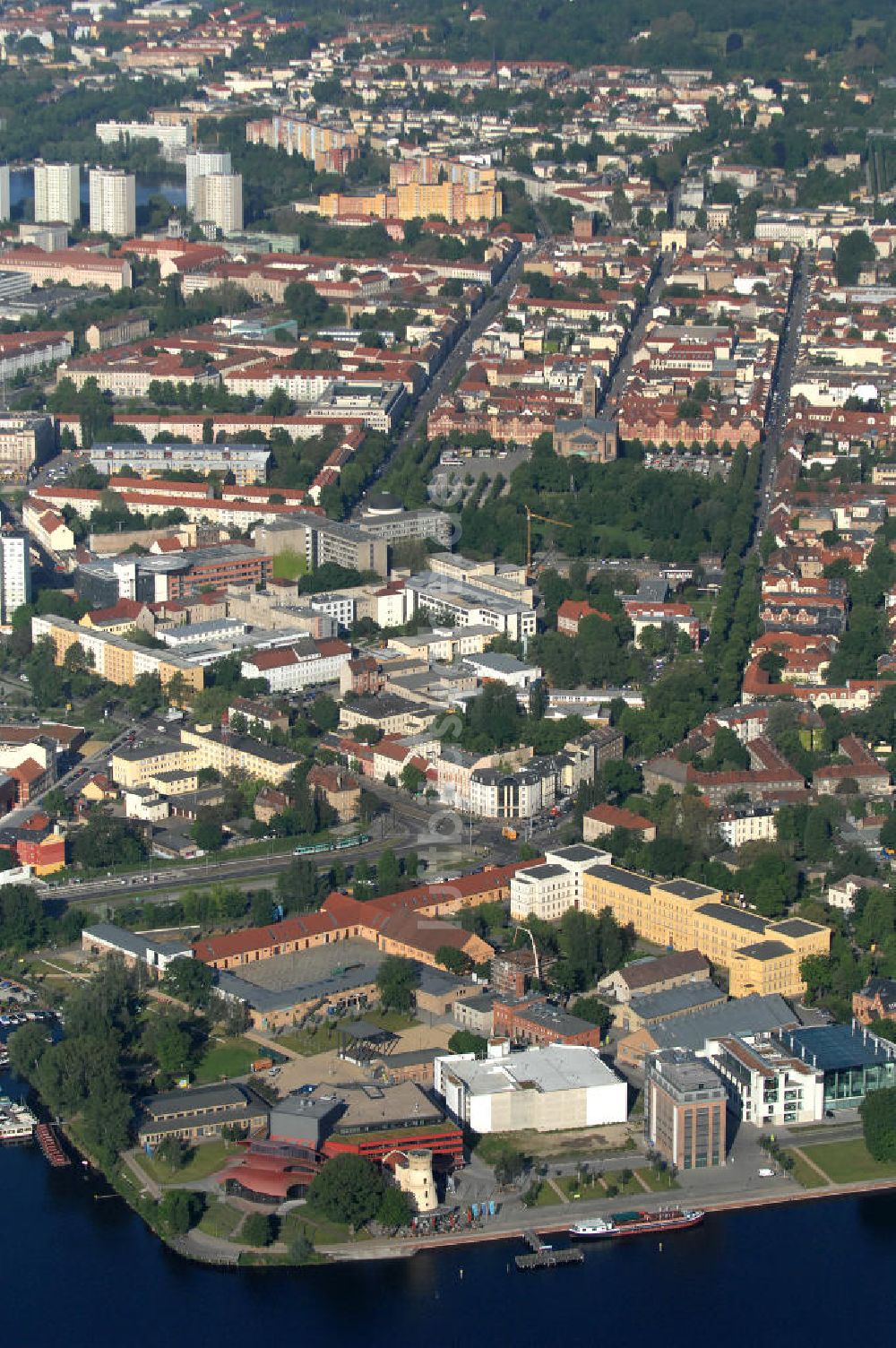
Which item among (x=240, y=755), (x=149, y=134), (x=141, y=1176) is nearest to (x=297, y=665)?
(x=240, y=755)

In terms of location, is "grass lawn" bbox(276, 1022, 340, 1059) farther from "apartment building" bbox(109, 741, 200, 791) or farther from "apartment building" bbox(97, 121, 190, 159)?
"apartment building" bbox(97, 121, 190, 159)

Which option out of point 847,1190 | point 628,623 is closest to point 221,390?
point 628,623

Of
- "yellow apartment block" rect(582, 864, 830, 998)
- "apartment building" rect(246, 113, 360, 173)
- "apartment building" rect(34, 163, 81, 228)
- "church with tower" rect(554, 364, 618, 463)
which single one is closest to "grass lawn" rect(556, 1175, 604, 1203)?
"yellow apartment block" rect(582, 864, 830, 998)

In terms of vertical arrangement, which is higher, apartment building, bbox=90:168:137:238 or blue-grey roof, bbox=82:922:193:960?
apartment building, bbox=90:168:137:238

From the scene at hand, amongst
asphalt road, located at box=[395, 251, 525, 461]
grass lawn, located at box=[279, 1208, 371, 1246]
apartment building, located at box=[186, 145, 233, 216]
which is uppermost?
apartment building, located at box=[186, 145, 233, 216]

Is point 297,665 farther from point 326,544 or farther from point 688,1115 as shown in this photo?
point 688,1115

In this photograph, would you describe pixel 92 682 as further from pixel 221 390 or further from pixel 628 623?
pixel 221 390

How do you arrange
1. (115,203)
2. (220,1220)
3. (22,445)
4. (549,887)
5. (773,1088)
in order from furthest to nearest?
(115,203) → (22,445) → (549,887) → (773,1088) → (220,1220)
